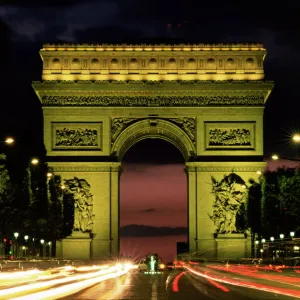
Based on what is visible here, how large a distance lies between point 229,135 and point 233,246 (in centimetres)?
981

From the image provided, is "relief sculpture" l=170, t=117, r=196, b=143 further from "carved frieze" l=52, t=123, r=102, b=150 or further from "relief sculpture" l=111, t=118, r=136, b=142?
"carved frieze" l=52, t=123, r=102, b=150

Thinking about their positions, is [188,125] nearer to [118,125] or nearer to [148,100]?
[148,100]

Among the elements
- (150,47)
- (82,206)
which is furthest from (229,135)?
(82,206)

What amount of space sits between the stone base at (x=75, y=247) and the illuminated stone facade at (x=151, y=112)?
0.10m

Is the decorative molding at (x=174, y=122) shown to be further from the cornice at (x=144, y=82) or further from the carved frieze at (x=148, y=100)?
the cornice at (x=144, y=82)

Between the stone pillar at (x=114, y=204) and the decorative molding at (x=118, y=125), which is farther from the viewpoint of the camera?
the decorative molding at (x=118, y=125)

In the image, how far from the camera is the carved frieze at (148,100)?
85188mm

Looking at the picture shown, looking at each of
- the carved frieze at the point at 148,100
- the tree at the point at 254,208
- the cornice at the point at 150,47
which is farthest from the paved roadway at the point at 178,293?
the cornice at the point at 150,47

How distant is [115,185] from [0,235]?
16955 mm

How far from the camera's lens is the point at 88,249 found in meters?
83.4

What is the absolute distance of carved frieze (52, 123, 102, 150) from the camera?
8469cm

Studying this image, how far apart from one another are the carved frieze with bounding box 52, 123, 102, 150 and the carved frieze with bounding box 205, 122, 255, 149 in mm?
9838

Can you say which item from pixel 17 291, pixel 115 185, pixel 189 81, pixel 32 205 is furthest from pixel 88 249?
pixel 17 291

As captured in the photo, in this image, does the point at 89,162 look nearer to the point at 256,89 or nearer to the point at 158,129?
the point at 158,129
